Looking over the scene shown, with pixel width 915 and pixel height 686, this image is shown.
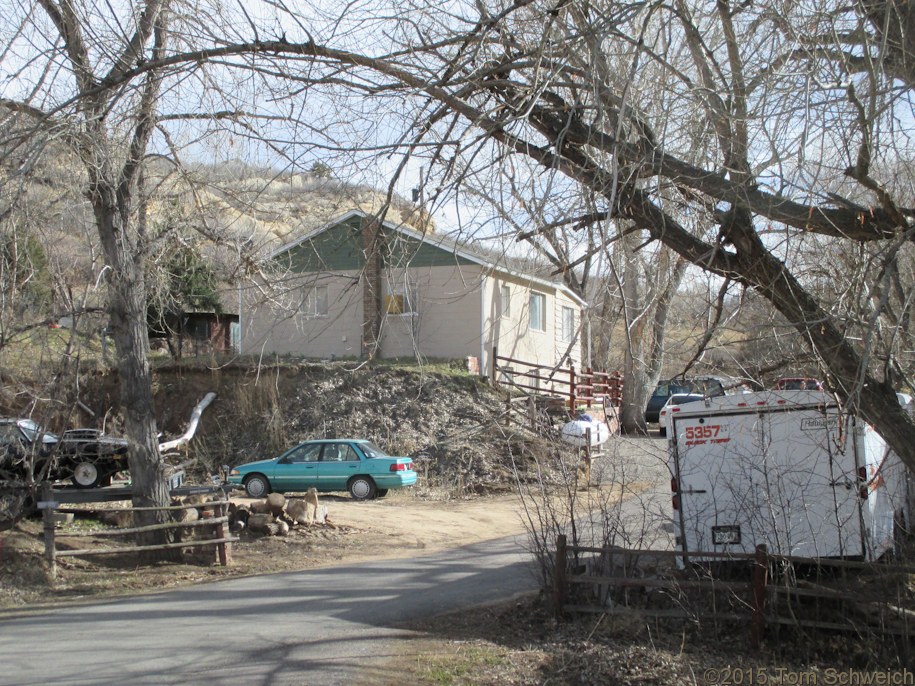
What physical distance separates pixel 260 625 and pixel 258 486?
39.8 ft

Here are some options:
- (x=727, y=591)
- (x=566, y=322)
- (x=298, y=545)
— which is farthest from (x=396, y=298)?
(x=566, y=322)

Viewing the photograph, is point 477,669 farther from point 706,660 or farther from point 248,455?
point 248,455

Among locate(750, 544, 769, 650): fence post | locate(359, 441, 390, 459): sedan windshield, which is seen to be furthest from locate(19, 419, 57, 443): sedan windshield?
locate(750, 544, 769, 650): fence post

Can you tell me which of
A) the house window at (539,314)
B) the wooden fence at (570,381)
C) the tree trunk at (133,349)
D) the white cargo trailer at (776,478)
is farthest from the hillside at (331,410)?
the white cargo trailer at (776,478)

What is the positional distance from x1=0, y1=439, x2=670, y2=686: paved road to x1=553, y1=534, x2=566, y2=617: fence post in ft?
1.34

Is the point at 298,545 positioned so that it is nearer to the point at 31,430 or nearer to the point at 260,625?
the point at 260,625

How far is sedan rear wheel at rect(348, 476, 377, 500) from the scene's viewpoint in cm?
2081

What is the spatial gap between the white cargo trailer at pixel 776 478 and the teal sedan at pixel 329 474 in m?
11.2

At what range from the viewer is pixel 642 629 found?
325 inches

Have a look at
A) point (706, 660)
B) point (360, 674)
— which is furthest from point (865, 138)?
point (360, 674)

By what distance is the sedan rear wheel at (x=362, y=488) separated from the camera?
2081 centimetres

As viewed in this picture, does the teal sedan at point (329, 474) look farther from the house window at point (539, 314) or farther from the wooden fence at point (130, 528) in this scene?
the house window at point (539, 314)

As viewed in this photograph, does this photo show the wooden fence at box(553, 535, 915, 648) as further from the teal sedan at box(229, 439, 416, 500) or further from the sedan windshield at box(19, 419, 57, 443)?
the teal sedan at box(229, 439, 416, 500)

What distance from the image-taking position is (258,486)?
20.8 metres
